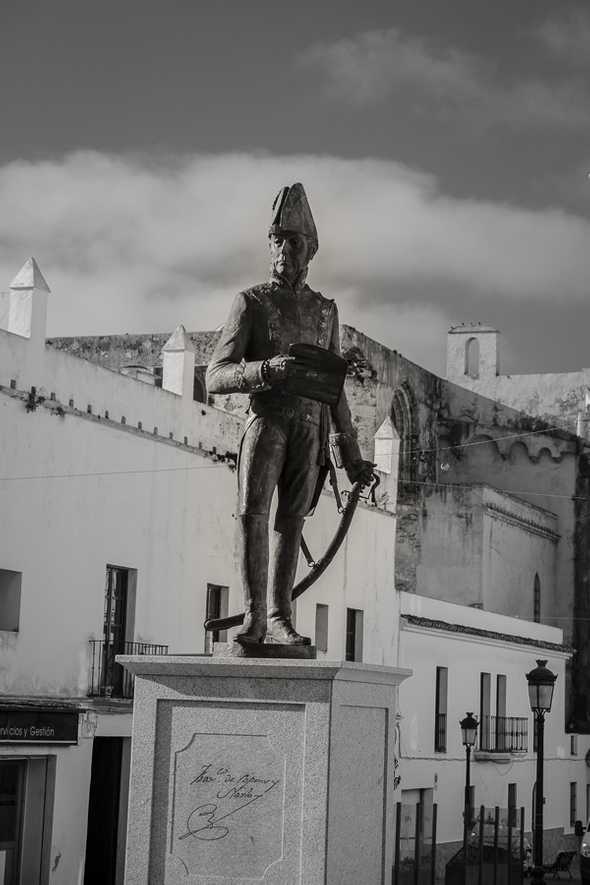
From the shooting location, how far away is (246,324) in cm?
691

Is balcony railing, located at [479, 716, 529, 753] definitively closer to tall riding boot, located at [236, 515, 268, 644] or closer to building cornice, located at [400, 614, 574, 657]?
building cornice, located at [400, 614, 574, 657]

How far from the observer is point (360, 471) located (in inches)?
281

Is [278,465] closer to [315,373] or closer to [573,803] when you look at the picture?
[315,373]

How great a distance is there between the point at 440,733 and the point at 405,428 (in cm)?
1034

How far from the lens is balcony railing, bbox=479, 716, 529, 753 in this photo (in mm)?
28102

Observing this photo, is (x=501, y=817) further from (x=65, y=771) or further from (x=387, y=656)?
(x=65, y=771)

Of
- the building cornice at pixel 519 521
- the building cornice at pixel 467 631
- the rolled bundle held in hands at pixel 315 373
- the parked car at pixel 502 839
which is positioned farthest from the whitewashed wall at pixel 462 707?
the rolled bundle held in hands at pixel 315 373

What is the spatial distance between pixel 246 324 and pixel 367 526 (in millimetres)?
18093

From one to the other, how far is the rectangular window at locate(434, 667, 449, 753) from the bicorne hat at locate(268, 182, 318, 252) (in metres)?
20.0

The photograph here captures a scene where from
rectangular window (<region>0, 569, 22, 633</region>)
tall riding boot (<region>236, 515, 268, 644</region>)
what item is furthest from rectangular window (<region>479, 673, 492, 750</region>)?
tall riding boot (<region>236, 515, 268, 644</region>)

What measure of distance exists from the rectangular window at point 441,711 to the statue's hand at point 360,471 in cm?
1948

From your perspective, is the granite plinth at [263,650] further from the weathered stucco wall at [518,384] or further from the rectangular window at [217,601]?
the weathered stucco wall at [518,384]

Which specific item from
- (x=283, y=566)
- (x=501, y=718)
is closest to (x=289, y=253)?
(x=283, y=566)

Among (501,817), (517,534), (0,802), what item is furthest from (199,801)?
(517,534)
